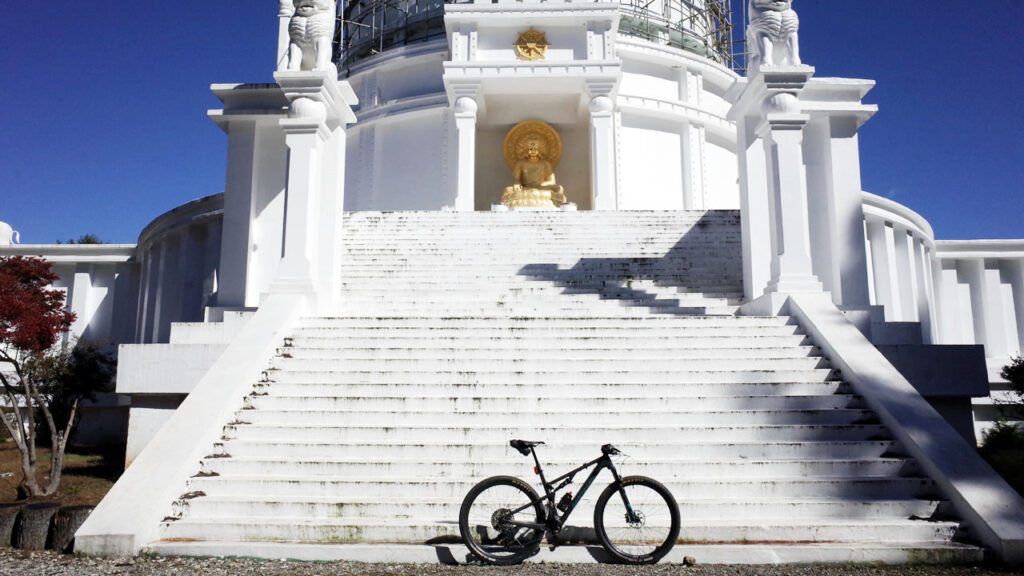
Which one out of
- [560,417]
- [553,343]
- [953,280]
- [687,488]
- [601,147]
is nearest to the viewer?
[687,488]

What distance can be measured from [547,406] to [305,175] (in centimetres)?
513

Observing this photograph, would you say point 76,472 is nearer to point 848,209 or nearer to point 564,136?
point 848,209

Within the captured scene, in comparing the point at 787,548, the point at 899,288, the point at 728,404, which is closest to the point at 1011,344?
the point at 899,288

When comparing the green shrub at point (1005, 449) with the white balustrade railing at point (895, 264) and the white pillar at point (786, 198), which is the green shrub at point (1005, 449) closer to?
the white pillar at point (786, 198)

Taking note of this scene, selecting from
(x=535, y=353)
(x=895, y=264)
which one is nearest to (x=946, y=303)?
(x=895, y=264)

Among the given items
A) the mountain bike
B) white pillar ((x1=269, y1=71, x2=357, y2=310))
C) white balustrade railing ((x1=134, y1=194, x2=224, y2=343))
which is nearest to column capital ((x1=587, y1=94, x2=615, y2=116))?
white pillar ((x1=269, y1=71, x2=357, y2=310))

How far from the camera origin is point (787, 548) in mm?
5371

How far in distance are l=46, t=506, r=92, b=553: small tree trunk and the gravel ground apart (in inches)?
12.8

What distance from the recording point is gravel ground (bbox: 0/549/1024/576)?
5.05 meters

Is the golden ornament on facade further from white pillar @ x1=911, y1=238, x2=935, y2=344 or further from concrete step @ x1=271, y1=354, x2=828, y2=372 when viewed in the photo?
concrete step @ x1=271, y1=354, x2=828, y2=372

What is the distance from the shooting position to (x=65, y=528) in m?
5.76

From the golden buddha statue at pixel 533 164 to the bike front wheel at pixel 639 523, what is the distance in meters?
13.6

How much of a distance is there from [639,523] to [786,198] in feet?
20.9

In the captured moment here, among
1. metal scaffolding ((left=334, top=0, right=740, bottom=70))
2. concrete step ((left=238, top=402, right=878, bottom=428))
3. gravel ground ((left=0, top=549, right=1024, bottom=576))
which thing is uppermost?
metal scaffolding ((left=334, top=0, right=740, bottom=70))
